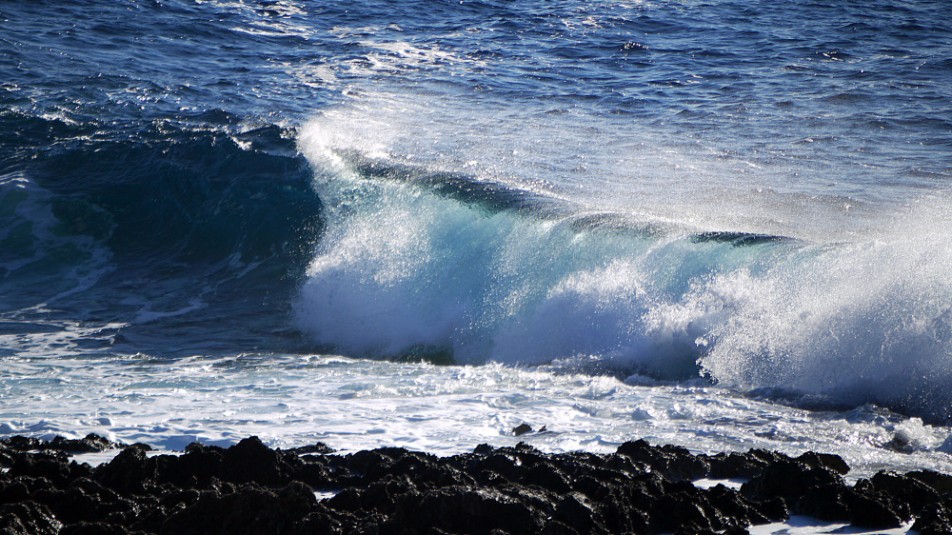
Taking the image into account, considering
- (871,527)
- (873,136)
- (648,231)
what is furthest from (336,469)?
(873,136)

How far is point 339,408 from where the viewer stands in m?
8.92

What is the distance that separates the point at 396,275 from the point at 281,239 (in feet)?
9.48

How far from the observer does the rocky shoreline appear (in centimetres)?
523

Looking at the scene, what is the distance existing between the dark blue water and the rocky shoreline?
10.2 feet

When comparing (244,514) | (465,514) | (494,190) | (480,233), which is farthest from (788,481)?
(494,190)

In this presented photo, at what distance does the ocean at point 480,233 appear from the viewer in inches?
355

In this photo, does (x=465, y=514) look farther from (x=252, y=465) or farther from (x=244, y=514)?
(x=252, y=465)

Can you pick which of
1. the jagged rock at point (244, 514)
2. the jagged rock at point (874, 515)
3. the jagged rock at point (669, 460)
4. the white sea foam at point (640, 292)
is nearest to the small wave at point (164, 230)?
the white sea foam at point (640, 292)

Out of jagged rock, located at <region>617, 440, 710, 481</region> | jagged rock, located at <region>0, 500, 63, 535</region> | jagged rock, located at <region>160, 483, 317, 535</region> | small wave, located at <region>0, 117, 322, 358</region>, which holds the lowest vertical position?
small wave, located at <region>0, 117, 322, 358</region>

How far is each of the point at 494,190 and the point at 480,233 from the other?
105cm

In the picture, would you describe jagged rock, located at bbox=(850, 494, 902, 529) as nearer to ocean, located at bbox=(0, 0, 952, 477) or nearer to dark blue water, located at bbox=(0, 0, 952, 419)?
ocean, located at bbox=(0, 0, 952, 477)

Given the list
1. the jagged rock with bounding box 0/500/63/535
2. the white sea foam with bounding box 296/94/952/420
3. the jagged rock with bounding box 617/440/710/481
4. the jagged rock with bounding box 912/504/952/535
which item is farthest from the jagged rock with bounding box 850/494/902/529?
the jagged rock with bounding box 0/500/63/535

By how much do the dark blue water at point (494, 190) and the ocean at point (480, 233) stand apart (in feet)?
0.18

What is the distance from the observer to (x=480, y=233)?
1405 cm
